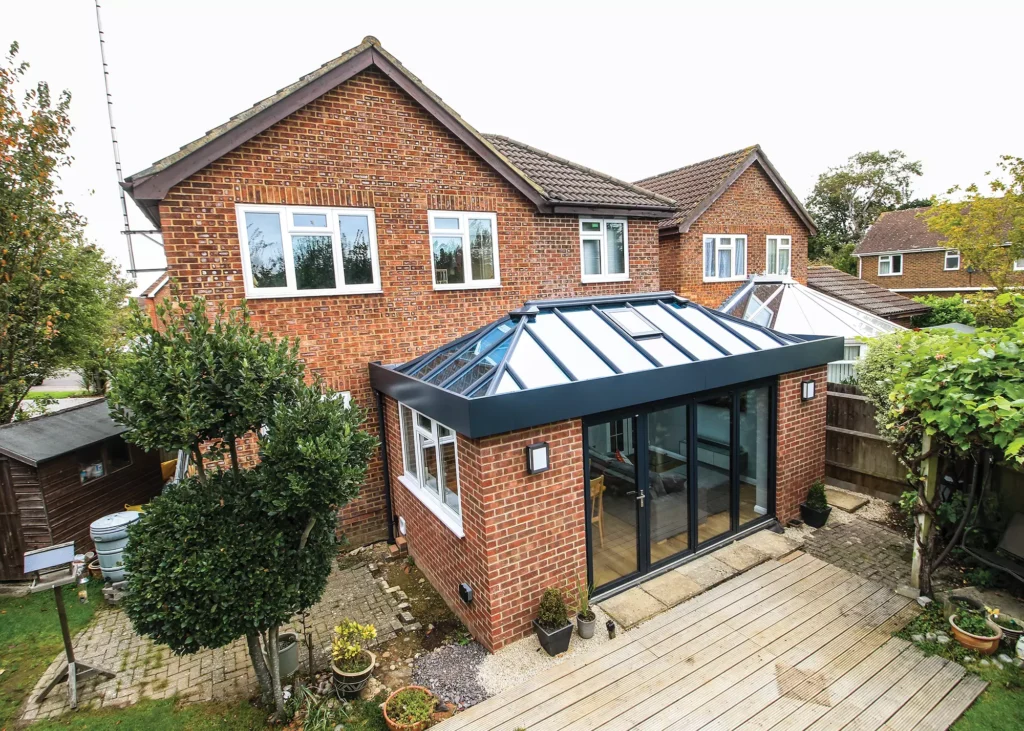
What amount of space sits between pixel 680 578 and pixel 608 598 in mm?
1104

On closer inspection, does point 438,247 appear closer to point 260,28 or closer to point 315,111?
point 315,111

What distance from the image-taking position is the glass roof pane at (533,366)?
17.5 ft

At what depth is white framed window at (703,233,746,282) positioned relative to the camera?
14586mm

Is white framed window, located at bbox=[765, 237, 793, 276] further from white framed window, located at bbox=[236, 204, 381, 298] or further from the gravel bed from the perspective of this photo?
the gravel bed

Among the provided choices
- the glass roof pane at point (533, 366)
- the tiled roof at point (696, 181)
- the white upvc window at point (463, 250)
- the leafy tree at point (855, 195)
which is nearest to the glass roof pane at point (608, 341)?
the glass roof pane at point (533, 366)

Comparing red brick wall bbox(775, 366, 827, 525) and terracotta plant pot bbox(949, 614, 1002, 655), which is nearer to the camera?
terracotta plant pot bbox(949, 614, 1002, 655)

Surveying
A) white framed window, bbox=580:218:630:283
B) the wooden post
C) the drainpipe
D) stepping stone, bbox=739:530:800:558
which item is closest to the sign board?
the drainpipe

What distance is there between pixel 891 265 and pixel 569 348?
36.5 meters

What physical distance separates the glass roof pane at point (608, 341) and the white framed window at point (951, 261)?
111 ft

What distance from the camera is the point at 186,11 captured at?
28.5 ft

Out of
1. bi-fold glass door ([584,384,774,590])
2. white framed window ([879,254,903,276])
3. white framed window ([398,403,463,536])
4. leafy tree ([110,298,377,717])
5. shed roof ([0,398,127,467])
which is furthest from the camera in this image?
white framed window ([879,254,903,276])

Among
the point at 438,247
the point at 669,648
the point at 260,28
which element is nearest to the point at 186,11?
the point at 260,28

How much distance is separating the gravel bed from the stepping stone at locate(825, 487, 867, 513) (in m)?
6.89

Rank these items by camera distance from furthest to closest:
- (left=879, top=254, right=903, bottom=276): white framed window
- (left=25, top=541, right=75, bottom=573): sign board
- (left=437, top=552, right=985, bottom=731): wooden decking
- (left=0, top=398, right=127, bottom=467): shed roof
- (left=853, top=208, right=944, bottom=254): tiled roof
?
(left=879, top=254, right=903, bottom=276): white framed window < (left=853, top=208, right=944, bottom=254): tiled roof < (left=0, top=398, right=127, bottom=467): shed roof < (left=25, top=541, right=75, bottom=573): sign board < (left=437, top=552, right=985, bottom=731): wooden decking
